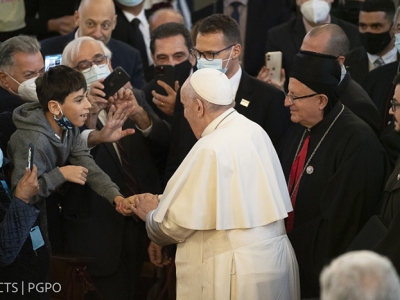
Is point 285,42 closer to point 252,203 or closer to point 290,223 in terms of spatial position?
point 290,223

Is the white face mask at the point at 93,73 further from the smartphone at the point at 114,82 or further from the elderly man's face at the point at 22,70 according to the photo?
the elderly man's face at the point at 22,70

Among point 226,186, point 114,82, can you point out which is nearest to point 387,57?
point 114,82

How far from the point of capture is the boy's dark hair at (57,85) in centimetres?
475

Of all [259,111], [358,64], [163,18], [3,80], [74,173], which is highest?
[163,18]

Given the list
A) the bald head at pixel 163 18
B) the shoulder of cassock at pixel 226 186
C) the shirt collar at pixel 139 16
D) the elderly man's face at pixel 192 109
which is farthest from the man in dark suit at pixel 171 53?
the shoulder of cassock at pixel 226 186

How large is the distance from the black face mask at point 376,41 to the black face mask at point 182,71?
1622 mm

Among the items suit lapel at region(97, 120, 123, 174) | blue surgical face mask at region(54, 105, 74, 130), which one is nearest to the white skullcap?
blue surgical face mask at region(54, 105, 74, 130)

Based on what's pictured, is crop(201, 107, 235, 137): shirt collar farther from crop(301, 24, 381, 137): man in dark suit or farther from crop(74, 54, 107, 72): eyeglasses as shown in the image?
crop(74, 54, 107, 72): eyeglasses

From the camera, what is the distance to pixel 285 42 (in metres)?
7.37

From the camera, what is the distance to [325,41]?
6004mm

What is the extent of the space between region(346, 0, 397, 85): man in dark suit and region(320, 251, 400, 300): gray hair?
4.24m

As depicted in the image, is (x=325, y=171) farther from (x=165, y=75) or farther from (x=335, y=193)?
(x=165, y=75)

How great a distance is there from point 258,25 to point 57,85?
369 cm

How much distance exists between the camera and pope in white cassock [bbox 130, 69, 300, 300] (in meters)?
4.34
